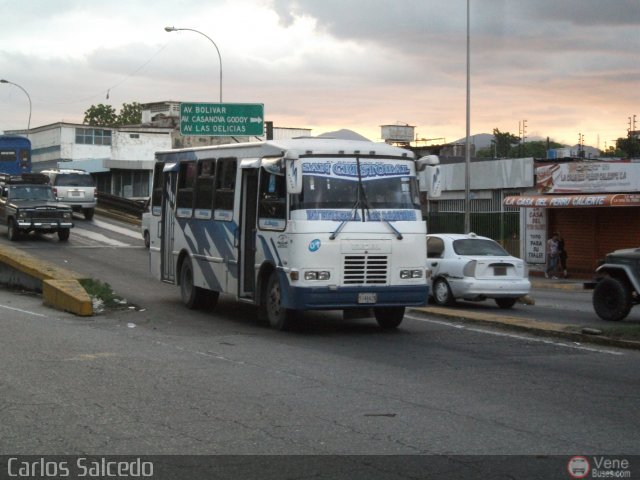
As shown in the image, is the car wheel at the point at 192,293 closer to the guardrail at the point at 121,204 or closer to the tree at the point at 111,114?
the guardrail at the point at 121,204

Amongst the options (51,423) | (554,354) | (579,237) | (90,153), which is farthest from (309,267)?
(90,153)

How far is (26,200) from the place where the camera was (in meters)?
36.6

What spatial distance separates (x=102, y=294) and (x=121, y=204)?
31.7 m

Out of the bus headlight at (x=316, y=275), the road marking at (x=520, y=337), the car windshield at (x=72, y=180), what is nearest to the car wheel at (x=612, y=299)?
the road marking at (x=520, y=337)

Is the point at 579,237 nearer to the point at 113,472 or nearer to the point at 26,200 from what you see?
the point at 26,200

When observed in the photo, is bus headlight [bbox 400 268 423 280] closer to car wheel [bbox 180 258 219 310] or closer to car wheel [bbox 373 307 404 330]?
car wheel [bbox 373 307 404 330]

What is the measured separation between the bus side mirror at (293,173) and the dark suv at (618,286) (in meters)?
6.66

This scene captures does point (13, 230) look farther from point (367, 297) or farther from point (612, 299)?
point (612, 299)

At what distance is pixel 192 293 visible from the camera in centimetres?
1942

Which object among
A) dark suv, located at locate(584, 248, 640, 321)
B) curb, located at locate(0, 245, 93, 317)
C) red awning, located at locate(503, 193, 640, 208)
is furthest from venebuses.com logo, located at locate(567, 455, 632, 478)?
red awning, located at locate(503, 193, 640, 208)

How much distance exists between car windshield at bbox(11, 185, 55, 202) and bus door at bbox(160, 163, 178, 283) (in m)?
17.5

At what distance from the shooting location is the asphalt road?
8086mm

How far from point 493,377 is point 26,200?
28462 millimetres

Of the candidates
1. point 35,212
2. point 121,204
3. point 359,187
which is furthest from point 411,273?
point 121,204
